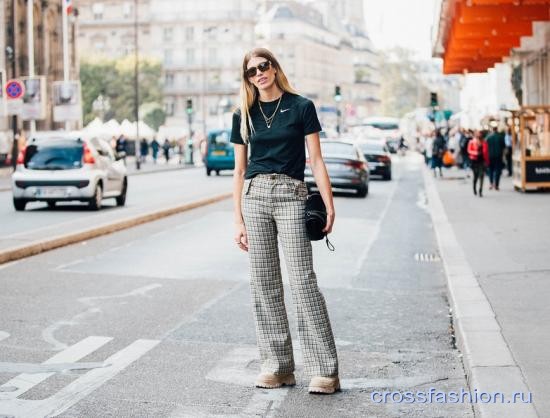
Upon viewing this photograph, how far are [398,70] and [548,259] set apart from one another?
181 metres

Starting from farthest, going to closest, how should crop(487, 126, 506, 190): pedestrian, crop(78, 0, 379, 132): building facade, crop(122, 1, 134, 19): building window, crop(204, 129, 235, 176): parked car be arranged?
crop(78, 0, 379, 132): building facade
crop(122, 1, 134, 19): building window
crop(204, 129, 235, 176): parked car
crop(487, 126, 506, 190): pedestrian

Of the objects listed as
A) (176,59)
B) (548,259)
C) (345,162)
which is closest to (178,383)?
(548,259)

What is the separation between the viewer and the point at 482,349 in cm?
718

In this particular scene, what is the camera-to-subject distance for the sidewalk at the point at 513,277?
6.66 m

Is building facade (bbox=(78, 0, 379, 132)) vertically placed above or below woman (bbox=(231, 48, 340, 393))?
above

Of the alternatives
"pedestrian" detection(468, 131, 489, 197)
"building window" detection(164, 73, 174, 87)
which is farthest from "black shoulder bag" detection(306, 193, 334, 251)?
"building window" detection(164, 73, 174, 87)

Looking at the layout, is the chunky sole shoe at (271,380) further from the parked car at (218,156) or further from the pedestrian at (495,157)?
the parked car at (218,156)

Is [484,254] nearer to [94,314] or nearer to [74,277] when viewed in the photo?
[74,277]

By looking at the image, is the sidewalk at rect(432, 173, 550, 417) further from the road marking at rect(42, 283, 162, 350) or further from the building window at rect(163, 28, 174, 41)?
the building window at rect(163, 28, 174, 41)

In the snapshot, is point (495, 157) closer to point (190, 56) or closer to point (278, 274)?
point (278, 274)

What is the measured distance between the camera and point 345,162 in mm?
30578

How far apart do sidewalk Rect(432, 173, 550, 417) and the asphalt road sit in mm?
338

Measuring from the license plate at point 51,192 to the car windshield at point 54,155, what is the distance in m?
A: 0.44

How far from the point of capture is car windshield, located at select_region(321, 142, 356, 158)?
31188mm
